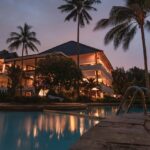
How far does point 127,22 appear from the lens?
2497 centimetres

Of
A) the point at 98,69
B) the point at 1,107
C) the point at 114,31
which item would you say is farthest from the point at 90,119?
the point at 98,69

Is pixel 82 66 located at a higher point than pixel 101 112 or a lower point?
higher

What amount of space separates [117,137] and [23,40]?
4590 centimetres

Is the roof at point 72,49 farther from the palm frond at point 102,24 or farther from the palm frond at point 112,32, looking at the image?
the palm frond at point 112,32

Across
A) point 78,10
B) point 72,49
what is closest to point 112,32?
point 78,10

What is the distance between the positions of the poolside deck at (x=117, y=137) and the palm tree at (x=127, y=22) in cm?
2184

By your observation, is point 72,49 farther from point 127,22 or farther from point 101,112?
point 101,112

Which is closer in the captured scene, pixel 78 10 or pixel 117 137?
pixel 117 137

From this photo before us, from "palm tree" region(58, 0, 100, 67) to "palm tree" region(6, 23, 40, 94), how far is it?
902cm

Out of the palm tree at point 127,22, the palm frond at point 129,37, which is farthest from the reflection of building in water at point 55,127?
the palm tree at point 127,22

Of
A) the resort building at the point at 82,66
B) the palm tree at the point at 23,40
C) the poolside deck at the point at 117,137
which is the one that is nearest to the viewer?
the poolside deck at the point at 117,137

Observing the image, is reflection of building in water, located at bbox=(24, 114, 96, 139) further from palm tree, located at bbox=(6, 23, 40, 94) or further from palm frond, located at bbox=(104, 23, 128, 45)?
palm tree, located at bbox=(6, 23, 40, 94)

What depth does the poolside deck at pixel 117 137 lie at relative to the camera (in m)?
1.91

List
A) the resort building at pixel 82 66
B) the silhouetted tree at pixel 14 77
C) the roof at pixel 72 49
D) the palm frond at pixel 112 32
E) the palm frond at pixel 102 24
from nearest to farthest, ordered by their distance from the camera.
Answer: the palm frond at pixel 112 32 < the palm frond at pixel 102 24 < the silhouetted tree at pixel 14 77 < the resort building at pixel 82 66 < the roof at pixel 72 49
